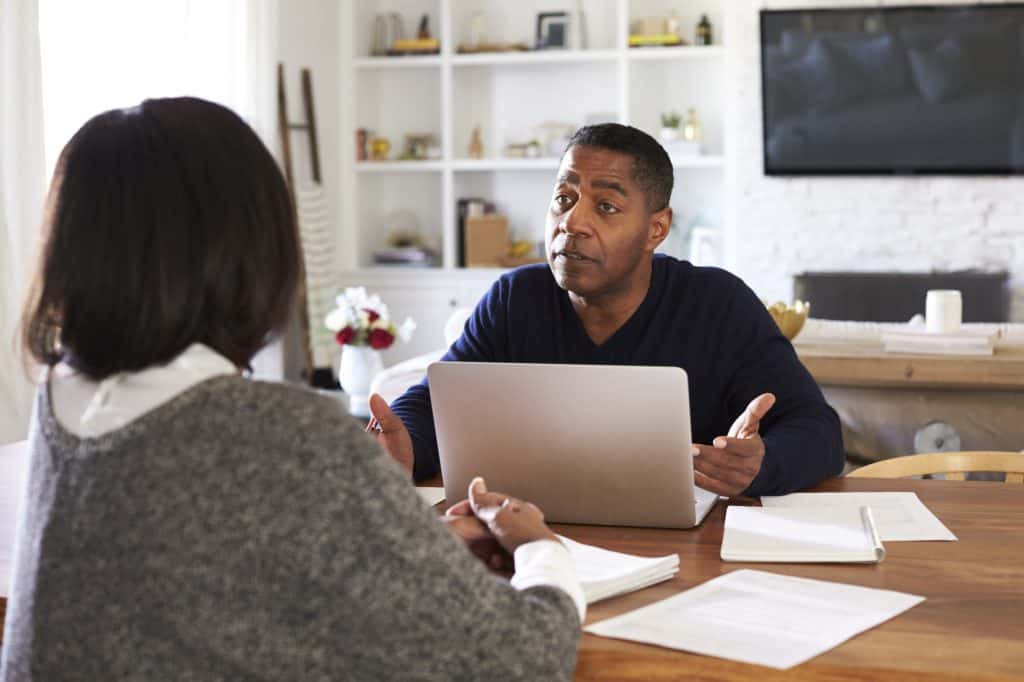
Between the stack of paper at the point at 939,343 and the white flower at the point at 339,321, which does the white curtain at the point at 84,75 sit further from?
the stack of paper at the point at 939,343

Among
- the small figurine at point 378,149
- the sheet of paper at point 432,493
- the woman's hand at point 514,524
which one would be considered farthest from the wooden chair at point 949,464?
the small figurine at point 378,149

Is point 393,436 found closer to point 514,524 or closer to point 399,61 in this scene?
point 514,524

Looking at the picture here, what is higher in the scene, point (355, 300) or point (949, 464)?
point (355, 300)

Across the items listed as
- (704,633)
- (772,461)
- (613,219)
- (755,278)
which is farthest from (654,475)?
(755,278)

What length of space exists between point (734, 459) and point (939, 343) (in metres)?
1.81

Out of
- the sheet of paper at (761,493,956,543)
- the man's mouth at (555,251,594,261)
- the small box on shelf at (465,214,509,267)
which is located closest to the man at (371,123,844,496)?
the man's mouth at (555,251,594,261)

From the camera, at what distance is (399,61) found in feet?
22.2

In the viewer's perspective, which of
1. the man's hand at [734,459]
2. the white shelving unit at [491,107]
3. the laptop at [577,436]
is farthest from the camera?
the white shelving unit at [491,107]

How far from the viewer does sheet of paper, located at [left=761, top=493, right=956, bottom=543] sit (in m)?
1.63

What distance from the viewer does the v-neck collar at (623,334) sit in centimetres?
217

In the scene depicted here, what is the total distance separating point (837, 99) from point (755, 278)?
917 mm

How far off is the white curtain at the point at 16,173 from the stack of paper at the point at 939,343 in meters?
2.41

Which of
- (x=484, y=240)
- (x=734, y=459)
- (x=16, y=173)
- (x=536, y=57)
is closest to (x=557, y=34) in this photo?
(x=536, y=57)

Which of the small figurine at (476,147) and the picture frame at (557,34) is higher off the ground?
the picture frame at (557,34)
